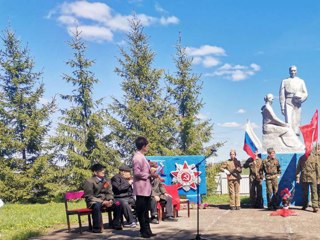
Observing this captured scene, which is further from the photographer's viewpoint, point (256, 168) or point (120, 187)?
point (256, 168)

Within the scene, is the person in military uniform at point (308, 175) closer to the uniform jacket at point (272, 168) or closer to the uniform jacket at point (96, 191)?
the uniform jacket at point (272, 168)

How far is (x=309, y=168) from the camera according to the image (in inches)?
421

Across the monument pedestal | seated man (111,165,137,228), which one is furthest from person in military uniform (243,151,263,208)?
seated man (111,165,137,228)

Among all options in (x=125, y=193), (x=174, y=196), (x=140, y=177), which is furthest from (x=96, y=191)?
(x=174, y=196)

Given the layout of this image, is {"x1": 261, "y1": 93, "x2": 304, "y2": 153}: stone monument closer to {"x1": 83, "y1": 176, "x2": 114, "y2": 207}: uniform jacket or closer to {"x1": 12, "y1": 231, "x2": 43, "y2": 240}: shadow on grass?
{"x1": 83, "y1": 176, "x2": 114, "y2": 207}: uniform jacket

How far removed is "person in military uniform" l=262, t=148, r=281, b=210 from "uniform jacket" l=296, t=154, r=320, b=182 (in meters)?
0.65

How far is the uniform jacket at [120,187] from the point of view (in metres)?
8.34

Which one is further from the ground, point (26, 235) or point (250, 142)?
point (250, 142)

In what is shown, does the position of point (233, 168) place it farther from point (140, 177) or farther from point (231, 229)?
point (140, 177)

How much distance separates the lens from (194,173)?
42.7 feet

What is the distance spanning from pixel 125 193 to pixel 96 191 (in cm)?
73

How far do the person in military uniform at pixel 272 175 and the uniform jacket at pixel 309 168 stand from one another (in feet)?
2.14

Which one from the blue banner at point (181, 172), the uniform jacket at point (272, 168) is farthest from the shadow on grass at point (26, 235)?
the uniform jacket at point (272, 168)

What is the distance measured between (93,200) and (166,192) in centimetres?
227
